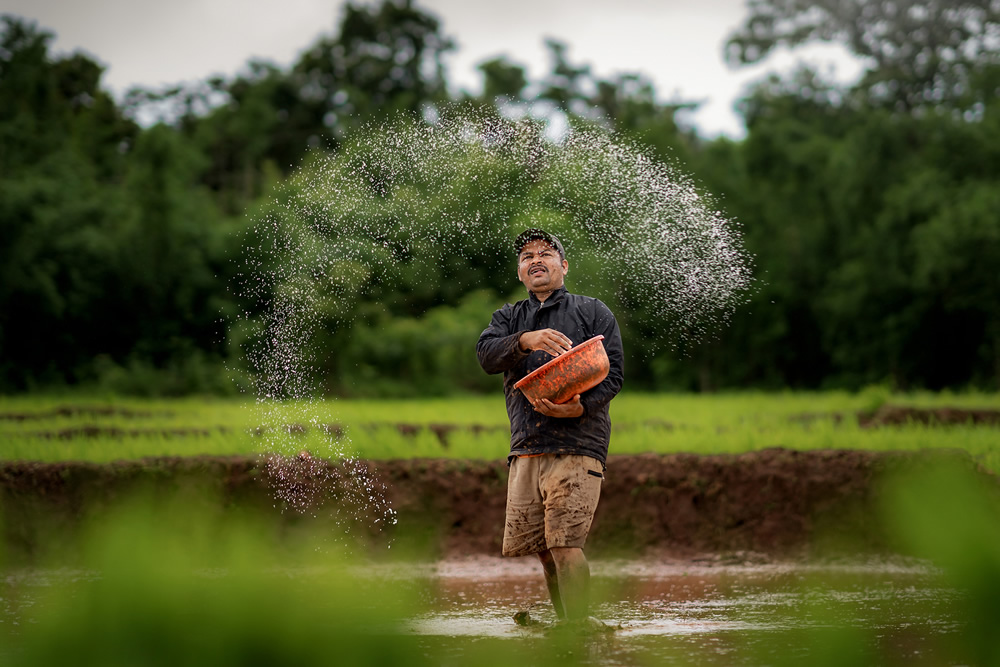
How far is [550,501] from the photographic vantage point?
4.89m

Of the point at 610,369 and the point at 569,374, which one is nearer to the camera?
the point at 569,374

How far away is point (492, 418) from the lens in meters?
12.9

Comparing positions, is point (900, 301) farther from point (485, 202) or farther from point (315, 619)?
point (315, 619)

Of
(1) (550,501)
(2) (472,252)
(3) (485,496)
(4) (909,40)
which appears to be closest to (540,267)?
(1) (550,501)

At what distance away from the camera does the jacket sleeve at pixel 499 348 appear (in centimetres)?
493

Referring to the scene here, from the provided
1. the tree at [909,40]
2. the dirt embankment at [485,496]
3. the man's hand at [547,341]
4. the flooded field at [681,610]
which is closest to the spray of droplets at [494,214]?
the dirt embankment at [485,496]

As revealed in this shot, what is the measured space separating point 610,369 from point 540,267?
56cm

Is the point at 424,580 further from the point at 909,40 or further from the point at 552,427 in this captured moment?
the point at 909,40

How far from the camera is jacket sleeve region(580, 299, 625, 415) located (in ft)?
15.9

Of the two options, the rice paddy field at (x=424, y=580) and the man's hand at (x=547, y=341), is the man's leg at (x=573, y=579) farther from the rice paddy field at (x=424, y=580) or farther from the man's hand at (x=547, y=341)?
the man's hand at (x=547, y=341)

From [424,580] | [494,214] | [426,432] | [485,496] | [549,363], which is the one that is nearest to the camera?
[549,363]

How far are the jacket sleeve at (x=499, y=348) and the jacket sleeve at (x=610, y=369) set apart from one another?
0.34 m

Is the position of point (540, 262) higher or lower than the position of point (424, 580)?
higher

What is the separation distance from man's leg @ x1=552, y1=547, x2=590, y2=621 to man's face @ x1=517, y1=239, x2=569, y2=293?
117 centimetres
